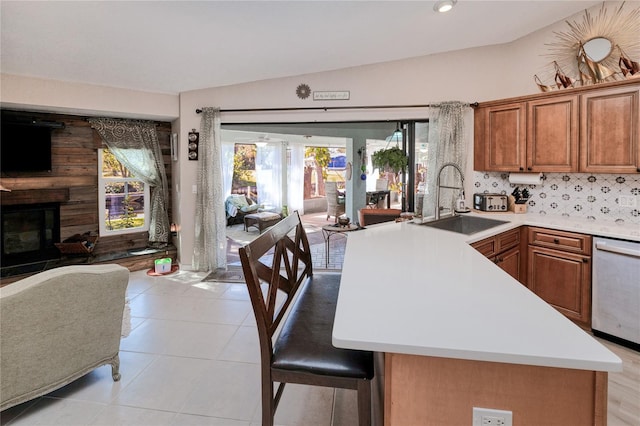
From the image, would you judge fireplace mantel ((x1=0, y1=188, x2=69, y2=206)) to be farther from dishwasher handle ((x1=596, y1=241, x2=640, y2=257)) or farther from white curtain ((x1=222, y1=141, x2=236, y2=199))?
dishwasher handle ((x1=596, y1=241, x2=640, y2=257))

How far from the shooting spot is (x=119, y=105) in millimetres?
4355

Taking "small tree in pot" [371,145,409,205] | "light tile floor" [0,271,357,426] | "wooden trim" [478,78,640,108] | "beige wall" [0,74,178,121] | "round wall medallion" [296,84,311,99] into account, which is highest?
"round wall medallion" [296,84,311,99]

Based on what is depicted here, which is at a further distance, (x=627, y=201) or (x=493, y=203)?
(x=493, y=203)

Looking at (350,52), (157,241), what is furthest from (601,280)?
(157,241)

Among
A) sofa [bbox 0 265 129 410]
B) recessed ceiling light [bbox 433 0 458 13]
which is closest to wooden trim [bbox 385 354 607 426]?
sofa [bbox 0 265 129 410]

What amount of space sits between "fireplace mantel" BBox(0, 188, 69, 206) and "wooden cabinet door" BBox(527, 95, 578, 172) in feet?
19.0

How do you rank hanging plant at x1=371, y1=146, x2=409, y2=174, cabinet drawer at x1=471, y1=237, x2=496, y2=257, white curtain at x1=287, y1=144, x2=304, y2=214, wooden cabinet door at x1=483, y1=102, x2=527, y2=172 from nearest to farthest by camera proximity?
cabinet drawer at x1=471, y1=237, x2=496, y2=257
wooden cabinet door at x1=483, y1=102, x2=527, y2=172
hanging plant at x1=371, y1=146, x2=409, y2=174
white curtain at x1=287, y1=144, x2=304, y2=214

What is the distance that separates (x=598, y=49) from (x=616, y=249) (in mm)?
1925

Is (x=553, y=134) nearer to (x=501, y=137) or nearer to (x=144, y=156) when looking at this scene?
(x=501, y=137)

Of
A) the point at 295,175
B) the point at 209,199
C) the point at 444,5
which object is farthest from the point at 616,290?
the point at 295,175

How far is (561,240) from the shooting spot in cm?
293

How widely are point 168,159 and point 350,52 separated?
3359 millimetres

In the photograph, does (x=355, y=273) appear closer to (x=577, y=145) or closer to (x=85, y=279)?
(x=85, y=279)

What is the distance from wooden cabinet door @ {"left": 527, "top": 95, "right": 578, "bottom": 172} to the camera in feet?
10.2
